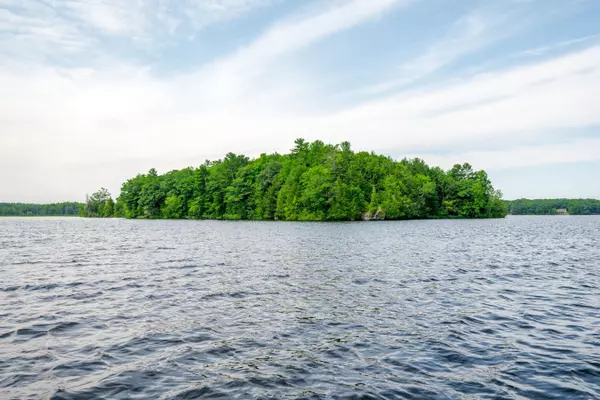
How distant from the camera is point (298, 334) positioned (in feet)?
40.5

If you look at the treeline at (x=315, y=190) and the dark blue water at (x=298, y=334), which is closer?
the dark blue water at (x=298, y=334)

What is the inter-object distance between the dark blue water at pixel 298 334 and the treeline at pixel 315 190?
10017 centimetres

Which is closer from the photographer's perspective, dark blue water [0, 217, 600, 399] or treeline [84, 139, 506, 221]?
dark blue water [0, 217, 600, 399]

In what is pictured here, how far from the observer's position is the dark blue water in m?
8.77

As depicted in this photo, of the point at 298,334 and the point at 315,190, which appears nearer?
the point at 298,334

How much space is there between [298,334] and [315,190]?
109158 millimetres

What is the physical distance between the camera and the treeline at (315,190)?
411 ft

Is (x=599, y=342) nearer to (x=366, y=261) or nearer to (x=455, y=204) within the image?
(x=366, y=261)

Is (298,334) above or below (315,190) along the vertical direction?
below

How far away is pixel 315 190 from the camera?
121188 mm

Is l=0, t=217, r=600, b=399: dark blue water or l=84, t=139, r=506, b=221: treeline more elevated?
l=84, t=139, r=506, b=221: treeline

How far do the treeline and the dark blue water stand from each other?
100172mm

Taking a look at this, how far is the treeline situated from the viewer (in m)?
125

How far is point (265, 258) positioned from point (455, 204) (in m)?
135
